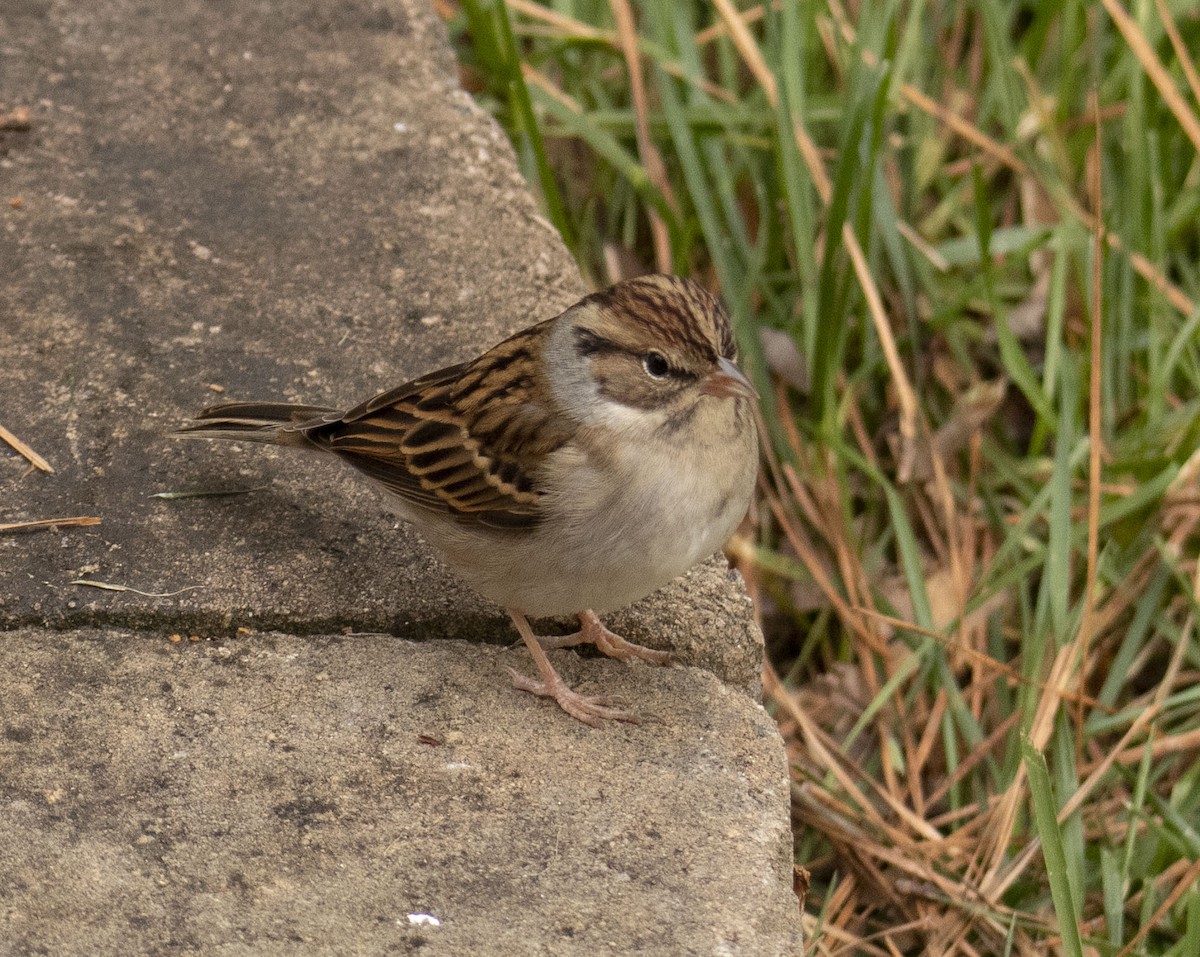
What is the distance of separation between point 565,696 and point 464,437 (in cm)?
61

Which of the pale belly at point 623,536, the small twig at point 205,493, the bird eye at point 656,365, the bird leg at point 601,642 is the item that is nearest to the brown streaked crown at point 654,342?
the bird eye at point 656,365

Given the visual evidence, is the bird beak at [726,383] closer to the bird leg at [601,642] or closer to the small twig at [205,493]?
the bird leg at [601,642]

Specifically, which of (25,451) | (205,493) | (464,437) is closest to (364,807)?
(464,437)

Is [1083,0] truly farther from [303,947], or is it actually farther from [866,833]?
[303,947]

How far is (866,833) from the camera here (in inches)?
155

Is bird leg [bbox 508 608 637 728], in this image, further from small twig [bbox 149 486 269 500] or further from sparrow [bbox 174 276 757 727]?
small twig [bbox 149 486 269 500]

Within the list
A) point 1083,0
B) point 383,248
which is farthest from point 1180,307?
point 383,248

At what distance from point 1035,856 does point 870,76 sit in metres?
2.21

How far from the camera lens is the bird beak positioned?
3219 mm

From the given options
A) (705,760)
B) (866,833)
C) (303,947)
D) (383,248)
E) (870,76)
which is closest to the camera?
(303,947)

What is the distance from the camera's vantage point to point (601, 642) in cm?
352

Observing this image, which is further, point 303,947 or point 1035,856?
point 1035,856

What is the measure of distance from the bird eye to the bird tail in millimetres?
726

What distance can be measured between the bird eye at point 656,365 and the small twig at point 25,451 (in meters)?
1.33
